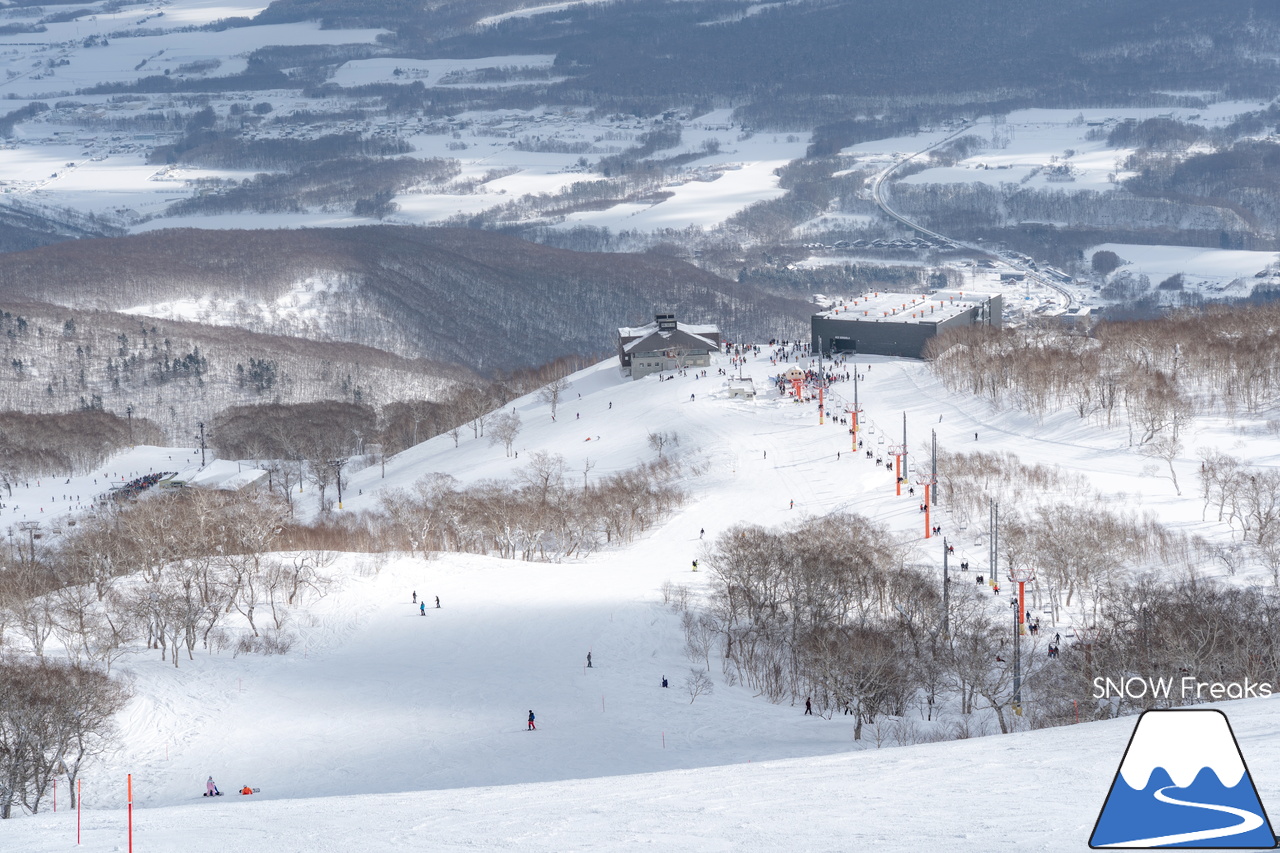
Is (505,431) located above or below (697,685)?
above

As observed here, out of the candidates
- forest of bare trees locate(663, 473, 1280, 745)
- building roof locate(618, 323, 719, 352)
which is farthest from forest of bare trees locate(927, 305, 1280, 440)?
forest of bare trees locate(663, 473, 1280, 745)

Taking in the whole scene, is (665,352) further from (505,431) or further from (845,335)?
(505,431)

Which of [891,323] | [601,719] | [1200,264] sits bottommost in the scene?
[601,719]

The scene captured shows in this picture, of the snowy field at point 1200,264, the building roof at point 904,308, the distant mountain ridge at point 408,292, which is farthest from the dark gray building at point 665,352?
A: the snowy field at point 1200,264

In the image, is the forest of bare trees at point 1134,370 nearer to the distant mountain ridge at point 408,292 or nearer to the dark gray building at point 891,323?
the dark gray building at point 891,323

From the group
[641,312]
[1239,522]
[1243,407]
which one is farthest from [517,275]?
[1239,522]

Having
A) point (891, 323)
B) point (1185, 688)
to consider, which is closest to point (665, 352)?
point (891, 323)
